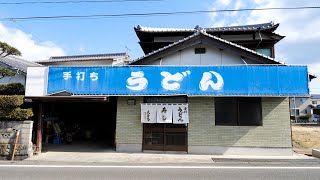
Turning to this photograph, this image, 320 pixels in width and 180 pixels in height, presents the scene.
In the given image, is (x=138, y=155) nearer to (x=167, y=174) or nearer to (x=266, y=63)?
(x=167, y=174)

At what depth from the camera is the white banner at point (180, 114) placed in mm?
13008

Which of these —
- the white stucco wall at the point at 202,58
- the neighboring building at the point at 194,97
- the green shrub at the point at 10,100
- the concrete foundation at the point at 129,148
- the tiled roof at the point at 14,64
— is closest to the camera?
the green shrub at the point at 10,100

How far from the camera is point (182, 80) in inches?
506

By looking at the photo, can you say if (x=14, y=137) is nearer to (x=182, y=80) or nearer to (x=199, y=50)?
(x=182, y=80)

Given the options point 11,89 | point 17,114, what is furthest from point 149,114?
point 11,89

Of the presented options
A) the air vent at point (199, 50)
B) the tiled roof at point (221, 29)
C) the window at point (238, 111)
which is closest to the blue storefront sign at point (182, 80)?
the window at point (238, 111)

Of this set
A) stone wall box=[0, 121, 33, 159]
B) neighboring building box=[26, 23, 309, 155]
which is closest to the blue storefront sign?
neighboring building box=[26, 23, 309, 155]

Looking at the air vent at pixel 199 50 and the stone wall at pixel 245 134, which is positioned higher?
the air vent at pixel 199 50

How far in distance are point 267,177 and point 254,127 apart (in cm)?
496

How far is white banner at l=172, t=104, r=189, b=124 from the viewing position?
13008 mm

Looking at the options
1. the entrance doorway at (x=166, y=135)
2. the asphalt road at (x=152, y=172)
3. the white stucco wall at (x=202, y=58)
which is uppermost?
the white stucco wall at (x=202, y=58)

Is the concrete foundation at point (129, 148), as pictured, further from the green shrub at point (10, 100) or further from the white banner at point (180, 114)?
the green shrub at point (10, 100)

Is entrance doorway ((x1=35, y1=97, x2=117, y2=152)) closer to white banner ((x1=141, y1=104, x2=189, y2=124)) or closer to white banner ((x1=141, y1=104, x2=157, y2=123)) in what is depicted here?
white banner ((x1=141, y1=104, x2=157, y2=123))

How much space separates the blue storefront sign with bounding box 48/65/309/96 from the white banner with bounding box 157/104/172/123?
2.79 feet
